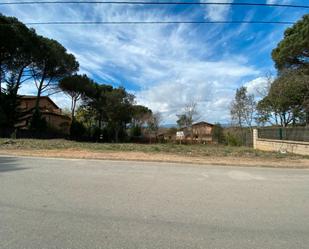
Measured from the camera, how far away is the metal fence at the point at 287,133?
58.5 ft

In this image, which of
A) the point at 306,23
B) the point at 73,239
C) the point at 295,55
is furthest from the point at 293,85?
the point at 73,239

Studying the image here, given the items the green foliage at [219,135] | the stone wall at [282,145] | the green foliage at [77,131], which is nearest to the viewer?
the stone wall at [282,145]

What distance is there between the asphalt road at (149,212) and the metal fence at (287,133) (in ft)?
37.9

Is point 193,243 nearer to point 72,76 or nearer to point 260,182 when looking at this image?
point 260,182

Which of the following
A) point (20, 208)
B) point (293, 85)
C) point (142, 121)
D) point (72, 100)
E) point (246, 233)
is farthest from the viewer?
point (142, 121)

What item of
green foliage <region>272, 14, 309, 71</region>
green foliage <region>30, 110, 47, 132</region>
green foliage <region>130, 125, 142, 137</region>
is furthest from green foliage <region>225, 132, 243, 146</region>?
green foliage <region>30, 110, 47, 132</region>

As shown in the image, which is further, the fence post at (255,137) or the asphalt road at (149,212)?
the fence post at (255,137)

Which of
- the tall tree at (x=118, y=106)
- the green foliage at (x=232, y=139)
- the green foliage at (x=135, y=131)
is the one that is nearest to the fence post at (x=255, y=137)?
the green foliage at (x=232, y=139)

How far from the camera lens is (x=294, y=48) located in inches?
956

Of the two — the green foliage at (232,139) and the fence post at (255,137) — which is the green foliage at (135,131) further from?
the fence post at (255,137)

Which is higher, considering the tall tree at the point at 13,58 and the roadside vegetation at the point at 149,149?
the tall tree at the point at 13,58

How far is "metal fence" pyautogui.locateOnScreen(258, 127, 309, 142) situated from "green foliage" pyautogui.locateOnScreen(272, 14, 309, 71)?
23.7 ft

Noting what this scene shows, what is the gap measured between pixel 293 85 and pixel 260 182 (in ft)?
65.6

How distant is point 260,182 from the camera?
7543mm
